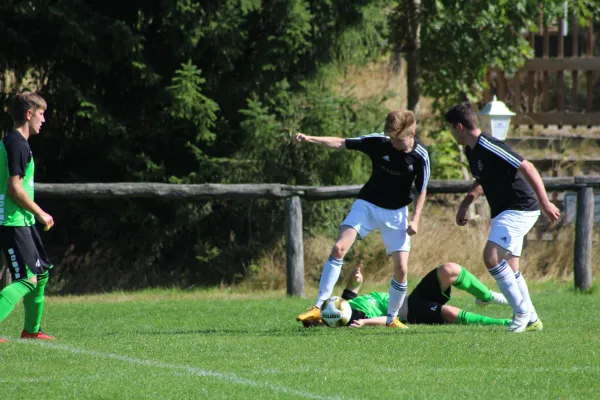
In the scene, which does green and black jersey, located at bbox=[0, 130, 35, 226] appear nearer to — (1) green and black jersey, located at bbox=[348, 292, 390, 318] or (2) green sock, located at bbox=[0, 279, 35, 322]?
(2) green sock, located at bbox=[0, 279, 35, 322]

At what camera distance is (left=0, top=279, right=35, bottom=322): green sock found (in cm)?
819

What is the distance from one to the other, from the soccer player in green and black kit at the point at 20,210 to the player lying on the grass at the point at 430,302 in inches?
104

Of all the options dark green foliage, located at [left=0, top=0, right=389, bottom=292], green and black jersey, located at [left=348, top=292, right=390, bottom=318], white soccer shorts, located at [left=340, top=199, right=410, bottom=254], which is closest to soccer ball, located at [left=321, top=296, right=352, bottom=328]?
green and black jersey, located at [left=348, top=292, right=390, bottom=318]

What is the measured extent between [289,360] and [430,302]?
2.76 meters

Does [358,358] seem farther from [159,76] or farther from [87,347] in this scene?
[159,76]

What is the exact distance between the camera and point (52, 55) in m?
15.9

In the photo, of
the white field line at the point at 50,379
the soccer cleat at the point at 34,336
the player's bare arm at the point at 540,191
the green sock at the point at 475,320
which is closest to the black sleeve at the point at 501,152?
the player's bare arm at the point at 540,191

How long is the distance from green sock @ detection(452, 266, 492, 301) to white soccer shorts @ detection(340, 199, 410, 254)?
655 millimetres

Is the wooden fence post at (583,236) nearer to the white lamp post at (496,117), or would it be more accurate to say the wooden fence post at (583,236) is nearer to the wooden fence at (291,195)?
the wooden fence at (291,195)

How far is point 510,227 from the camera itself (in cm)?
882

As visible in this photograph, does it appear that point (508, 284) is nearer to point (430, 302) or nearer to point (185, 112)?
point (430, 302)

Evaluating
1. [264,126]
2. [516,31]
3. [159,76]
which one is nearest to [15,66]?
[159,76]

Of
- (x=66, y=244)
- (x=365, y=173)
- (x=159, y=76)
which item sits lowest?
(x=66, y=244)

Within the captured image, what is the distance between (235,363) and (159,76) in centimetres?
956
